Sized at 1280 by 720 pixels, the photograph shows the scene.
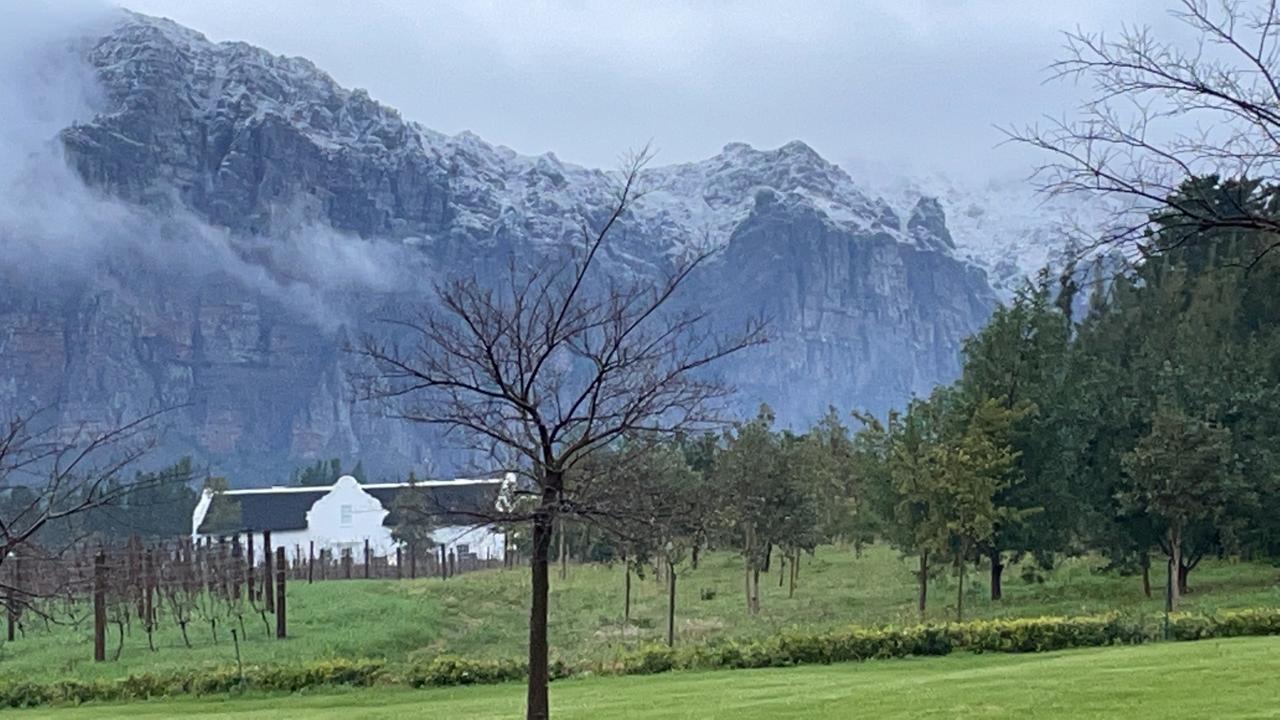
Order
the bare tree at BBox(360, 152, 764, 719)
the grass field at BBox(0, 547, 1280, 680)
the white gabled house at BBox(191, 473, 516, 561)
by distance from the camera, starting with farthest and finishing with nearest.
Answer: the white gabled house at BBox(191, 473, 516, 561), the grass field at BBox(0, 547, 1280, 680), the bare tree at BBox(360, 152, 764, 719)

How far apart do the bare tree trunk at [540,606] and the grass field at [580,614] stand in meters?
9.18

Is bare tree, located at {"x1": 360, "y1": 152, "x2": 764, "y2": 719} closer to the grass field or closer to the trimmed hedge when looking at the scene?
the trimmed hedge

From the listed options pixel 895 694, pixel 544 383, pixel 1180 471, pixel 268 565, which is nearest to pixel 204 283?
pixel 268 565

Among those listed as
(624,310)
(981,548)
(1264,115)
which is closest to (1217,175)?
(1264,115)

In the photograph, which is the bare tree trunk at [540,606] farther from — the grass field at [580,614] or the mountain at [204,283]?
the mountain at [204,283]

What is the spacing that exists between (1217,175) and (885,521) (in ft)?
80.1

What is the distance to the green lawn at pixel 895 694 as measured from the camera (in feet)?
34.3

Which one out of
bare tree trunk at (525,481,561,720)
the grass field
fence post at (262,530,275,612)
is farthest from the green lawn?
fence post at (262,530,275,612)

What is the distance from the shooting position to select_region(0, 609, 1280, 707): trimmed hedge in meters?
17.2

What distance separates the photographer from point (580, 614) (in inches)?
1193

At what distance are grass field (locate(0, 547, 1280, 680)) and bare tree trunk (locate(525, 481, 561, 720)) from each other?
9183 millimetres

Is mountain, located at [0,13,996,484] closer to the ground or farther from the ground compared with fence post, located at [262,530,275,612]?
farther from the ground

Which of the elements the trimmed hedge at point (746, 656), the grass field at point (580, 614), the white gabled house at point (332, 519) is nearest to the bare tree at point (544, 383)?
the trimmed hedge at point (746, 656)

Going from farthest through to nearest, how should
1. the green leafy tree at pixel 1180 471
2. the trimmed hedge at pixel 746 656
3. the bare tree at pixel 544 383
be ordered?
the green leafy tree at pixel 1180 471 < the trimmed hedge at pixel 746 656 < the bare tree at pixel 544 383
